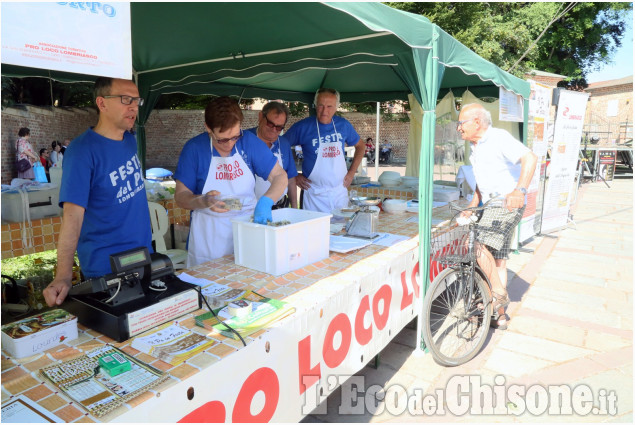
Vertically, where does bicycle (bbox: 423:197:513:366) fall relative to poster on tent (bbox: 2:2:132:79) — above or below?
below

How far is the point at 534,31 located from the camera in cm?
1988

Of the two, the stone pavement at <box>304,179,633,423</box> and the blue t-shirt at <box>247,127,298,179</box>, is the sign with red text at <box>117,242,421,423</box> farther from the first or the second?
the blue t-shirt at <box>247,127,298,179</box>

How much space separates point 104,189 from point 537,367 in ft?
10.0

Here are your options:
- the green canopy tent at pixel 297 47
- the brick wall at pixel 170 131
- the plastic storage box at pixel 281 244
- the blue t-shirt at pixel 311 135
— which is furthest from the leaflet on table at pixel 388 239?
the brick wall at pixel 170 131

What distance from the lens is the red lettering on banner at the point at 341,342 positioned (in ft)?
6.33

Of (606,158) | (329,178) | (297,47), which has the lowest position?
(329,178)

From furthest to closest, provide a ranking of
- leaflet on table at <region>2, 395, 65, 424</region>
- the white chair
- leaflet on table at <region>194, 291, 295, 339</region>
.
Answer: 1. the white chair
2. leaflet on table at <region>194, 291, 295, 339</region>
3. leaflet on table at <region>2, 395, 65, 424</region>

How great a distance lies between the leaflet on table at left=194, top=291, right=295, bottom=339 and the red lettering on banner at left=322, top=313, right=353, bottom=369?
33 cm

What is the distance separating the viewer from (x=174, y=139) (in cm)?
2031

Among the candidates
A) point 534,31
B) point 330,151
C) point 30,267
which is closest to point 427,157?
point 330,151

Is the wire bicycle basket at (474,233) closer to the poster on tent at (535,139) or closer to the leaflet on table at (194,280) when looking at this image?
the leaflet on table at (194,280)

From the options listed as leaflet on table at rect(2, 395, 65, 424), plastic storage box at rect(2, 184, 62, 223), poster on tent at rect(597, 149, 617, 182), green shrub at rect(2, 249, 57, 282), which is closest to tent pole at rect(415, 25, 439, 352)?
leaflet on table at rect(2, 395, 65, 424)

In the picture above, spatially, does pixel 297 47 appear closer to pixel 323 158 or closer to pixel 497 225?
pixel 323 158

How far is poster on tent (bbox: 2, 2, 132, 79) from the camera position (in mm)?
1089
